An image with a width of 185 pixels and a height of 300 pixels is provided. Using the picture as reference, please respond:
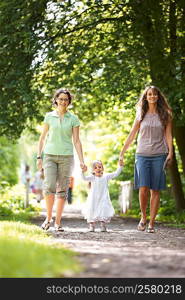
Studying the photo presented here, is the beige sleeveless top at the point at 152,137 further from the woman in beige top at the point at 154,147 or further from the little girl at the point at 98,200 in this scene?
the little girl at the point at 98,200

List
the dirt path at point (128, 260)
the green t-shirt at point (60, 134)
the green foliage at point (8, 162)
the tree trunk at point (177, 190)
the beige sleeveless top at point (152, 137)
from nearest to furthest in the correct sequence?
the dirt path at point (128, 260)
the green t-shirt at point (60, 134)
the beige sleeveless top at point (152, 137)
the tree trunk at point (177, 190)
the green foliage at point (8, 162)

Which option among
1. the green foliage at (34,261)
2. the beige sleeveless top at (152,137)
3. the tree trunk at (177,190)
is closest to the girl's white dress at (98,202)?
the beige sleeveless top at (152,137)

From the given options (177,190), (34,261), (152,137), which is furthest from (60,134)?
(177,190)

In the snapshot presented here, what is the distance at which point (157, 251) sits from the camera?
260 inches

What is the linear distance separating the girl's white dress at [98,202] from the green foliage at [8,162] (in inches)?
759

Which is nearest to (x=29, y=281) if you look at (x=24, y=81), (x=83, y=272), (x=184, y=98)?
→ (x=83, y=272)

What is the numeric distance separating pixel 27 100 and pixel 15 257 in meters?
9.15

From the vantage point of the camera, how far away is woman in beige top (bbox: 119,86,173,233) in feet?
32.8

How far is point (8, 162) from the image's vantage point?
112ft

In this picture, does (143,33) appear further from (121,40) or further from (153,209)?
(153,209)

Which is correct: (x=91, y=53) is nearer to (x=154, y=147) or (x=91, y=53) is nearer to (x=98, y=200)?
(x=98, y=200)

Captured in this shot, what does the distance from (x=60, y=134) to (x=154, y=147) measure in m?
1.41

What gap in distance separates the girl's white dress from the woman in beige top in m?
0.59

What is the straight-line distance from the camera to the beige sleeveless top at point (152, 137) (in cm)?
1000
